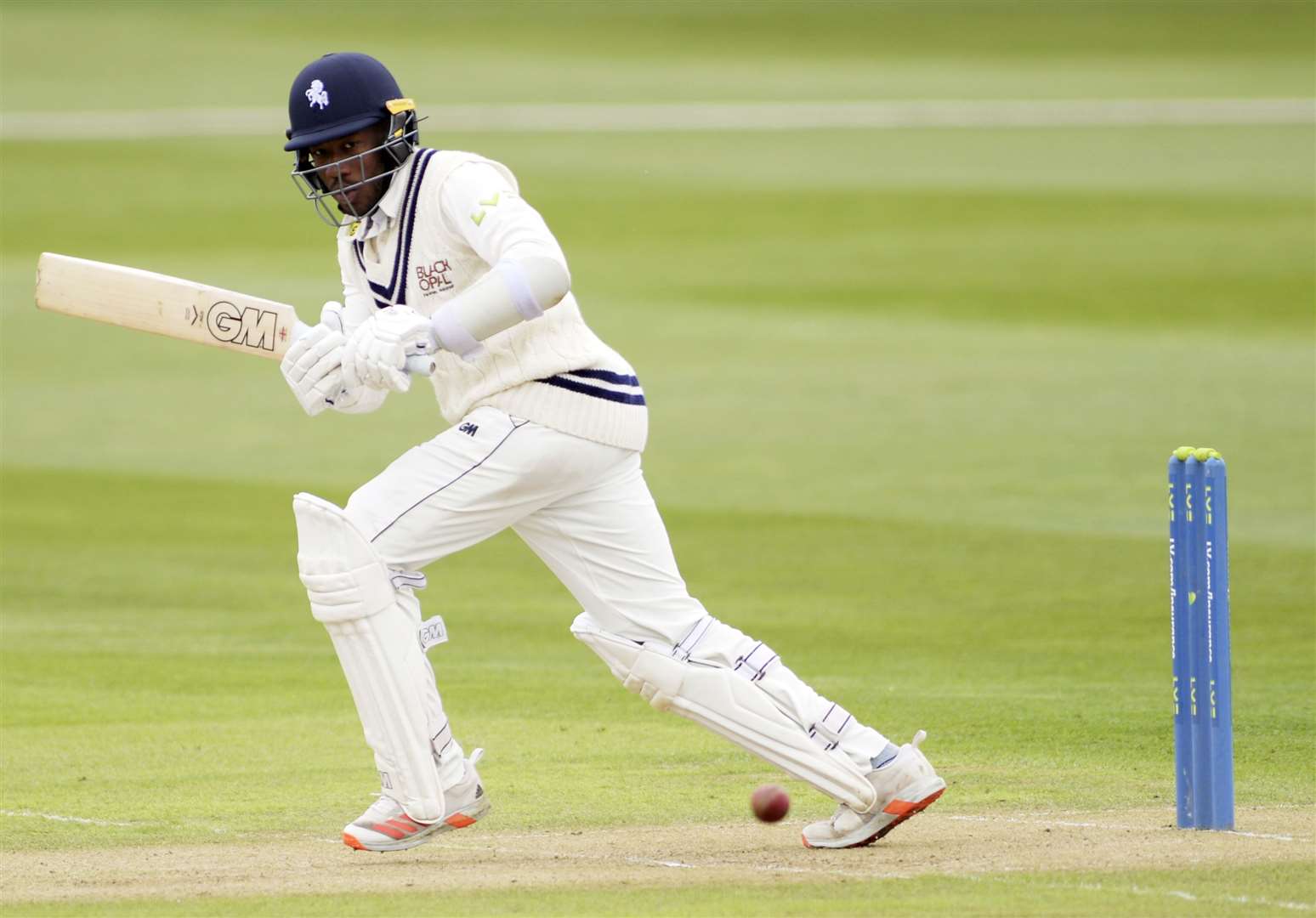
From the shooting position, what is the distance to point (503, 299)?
4.50 metres

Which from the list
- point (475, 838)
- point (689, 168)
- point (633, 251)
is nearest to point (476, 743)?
point (475, 838)

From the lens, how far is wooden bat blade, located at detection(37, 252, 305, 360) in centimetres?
496

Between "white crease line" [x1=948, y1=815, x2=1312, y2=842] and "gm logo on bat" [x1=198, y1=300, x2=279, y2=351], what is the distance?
2.11 metres

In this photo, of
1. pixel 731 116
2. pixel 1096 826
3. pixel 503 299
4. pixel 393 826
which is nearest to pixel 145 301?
pixel 503 299

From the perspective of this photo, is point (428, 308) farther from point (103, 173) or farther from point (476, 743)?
point (103, 173)

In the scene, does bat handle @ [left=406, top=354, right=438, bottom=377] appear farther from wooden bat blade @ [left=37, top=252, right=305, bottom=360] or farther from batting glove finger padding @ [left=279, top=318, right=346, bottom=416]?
wooden bat blade @ [left=37, top=252, right=305, bottom=360]

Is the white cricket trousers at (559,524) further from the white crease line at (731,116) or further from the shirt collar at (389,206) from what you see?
the white crease line at (731,116)

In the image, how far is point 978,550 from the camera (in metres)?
10.4

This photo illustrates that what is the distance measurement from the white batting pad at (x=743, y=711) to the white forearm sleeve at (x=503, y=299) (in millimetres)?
801

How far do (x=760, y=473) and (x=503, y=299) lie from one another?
8.36 m

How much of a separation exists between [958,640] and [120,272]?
4553mm

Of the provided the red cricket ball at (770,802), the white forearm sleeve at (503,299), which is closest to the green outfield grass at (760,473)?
the red cricket ball at (770,802)

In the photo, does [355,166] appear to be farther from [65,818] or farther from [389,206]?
[65,818]

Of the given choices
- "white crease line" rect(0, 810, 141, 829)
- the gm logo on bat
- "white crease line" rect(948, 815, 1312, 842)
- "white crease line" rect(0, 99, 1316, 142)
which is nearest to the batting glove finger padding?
the gm logo on bat
